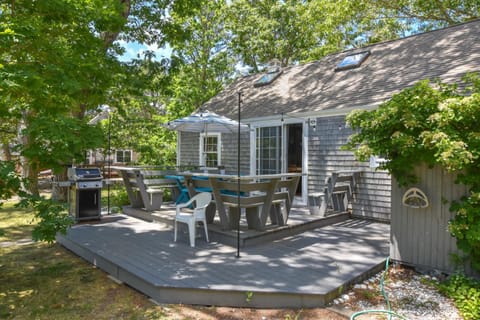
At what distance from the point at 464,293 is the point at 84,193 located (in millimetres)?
6052

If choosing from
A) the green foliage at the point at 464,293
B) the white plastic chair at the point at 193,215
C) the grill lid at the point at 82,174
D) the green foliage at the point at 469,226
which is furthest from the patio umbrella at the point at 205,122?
the green foliage at the point at 464,293

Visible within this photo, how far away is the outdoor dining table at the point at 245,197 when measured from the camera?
4664 millimetres

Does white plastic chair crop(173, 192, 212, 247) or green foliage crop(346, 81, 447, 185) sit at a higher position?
green foliage crop(346, 81, 447, 185)

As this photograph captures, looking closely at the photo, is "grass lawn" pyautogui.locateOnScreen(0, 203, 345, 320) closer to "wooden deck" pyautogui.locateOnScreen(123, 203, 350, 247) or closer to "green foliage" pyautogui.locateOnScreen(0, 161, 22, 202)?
"green foliage" pyautogui.locateOnScreen(0, 161, 22, 202)

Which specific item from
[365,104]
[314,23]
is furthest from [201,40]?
[365,104]

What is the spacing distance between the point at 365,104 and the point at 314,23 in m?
12.1

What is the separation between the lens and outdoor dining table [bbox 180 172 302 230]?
466cm

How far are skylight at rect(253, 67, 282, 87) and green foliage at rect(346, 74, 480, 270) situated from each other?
275 inches

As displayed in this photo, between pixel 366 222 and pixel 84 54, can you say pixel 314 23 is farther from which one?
pixel 84 54

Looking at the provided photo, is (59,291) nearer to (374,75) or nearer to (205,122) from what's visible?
(205,122)

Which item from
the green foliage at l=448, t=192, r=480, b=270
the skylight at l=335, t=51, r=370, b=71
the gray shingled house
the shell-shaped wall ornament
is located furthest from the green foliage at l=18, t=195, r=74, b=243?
the skylight at l=335, t=51, r=370, b=71

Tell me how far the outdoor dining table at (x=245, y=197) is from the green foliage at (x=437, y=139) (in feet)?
4.89

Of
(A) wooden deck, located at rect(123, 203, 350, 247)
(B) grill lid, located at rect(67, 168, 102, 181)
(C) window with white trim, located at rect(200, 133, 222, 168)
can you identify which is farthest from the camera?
(C) window with white trim, located at rect(200, 133, 222, 168)

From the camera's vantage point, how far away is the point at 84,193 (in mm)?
6293
